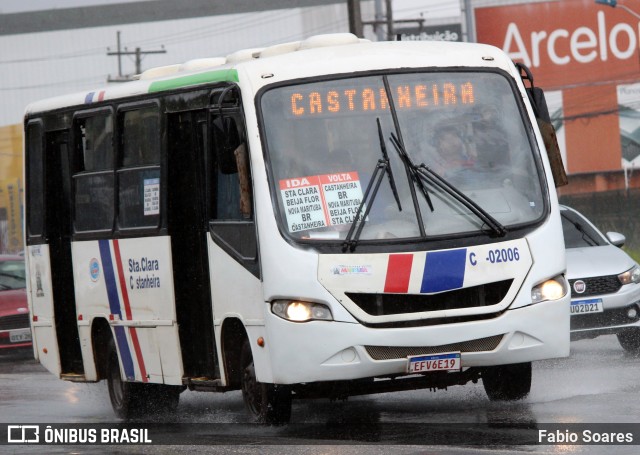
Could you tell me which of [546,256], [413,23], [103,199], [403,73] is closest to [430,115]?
→ [403,73]

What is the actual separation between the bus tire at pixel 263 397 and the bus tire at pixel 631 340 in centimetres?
591

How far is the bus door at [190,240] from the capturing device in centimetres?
1259

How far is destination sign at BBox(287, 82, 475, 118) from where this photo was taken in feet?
38.3

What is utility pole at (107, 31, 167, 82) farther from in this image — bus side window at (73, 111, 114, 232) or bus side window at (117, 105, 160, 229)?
bus side window at (117, 105, 160, 229)

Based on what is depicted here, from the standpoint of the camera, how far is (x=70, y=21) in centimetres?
6638

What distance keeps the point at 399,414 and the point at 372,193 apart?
1964 mm

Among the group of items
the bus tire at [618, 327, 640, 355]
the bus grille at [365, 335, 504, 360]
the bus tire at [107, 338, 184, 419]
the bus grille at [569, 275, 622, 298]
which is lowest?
the bus tire at [618, 327, 640, 355]

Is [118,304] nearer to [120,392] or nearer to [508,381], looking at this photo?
[120,392]

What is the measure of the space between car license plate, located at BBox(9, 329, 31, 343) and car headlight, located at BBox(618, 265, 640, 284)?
391 inches

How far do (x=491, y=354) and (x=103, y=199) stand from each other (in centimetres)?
451

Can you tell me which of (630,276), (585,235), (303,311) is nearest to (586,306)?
(630,276)

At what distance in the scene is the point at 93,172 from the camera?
14.5 metres

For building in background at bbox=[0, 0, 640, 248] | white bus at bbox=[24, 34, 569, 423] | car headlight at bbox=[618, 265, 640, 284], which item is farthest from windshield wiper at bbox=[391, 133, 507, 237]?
building in background at bbox=[0, 0, 640, 248]

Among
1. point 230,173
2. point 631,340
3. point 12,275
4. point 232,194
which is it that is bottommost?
point 12,275
